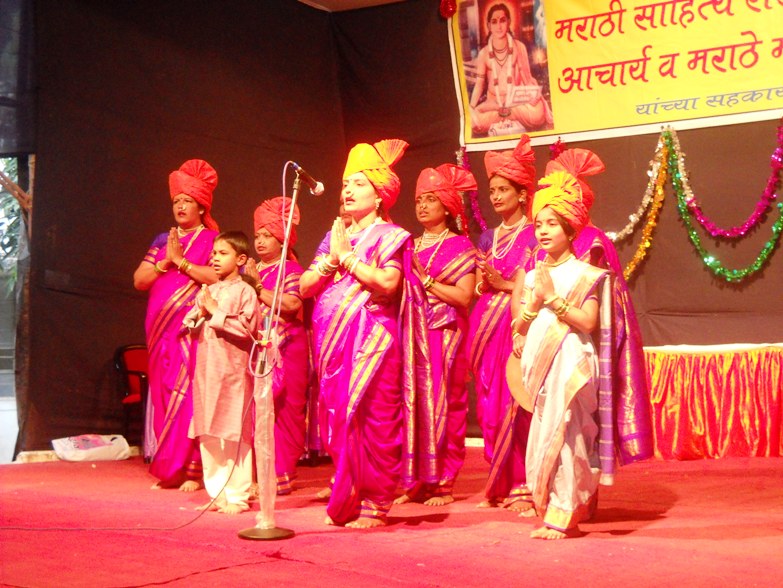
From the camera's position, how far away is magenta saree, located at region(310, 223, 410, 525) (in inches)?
160

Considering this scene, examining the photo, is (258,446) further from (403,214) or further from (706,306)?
(403,214)

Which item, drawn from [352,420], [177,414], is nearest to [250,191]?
[177,414]

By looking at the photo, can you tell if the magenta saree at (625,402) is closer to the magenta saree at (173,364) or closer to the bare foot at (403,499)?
the bare foot at (403,499)

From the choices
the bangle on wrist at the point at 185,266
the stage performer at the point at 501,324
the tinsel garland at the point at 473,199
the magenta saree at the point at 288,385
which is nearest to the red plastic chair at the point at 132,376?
the bangle on wrist at the point at 185,266

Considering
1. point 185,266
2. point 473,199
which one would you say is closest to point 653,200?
point 473,199

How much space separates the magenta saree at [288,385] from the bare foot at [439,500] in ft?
2.72

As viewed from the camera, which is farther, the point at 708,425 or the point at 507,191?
the point at 708,425

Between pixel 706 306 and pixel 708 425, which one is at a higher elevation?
pixel 706 306

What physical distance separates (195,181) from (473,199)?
3.11 metres

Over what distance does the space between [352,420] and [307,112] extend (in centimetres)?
535

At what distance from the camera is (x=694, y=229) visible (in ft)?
23.9

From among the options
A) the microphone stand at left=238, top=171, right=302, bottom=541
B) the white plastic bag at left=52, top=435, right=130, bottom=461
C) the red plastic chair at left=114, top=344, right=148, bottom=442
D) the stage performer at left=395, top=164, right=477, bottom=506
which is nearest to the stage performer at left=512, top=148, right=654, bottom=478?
the stage performer at left=395, top=164, right=477, bottom=506

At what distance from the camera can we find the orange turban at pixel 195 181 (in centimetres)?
566

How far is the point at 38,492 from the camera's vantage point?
5.17 metres
